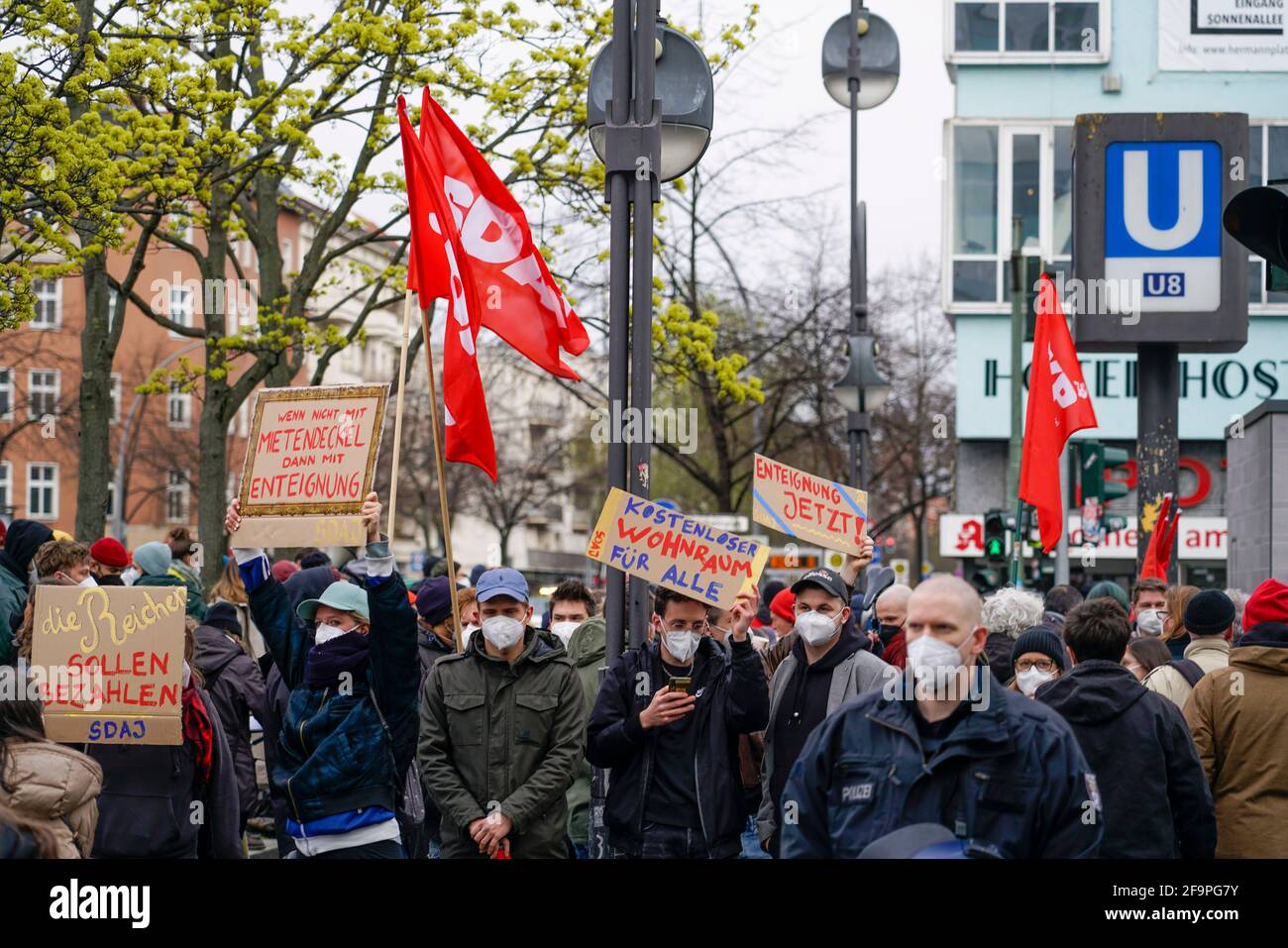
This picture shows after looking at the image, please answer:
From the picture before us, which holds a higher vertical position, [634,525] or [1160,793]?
[634,525]

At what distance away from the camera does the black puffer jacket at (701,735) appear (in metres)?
6.77

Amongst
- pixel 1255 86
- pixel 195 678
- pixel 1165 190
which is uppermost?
pixel 1255 86

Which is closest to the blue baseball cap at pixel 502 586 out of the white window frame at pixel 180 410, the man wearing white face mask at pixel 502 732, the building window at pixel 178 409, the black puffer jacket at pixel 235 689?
the man wearing white face mask at pixel 502 732

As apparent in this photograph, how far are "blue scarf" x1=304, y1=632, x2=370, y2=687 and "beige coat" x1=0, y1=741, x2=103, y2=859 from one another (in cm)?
151

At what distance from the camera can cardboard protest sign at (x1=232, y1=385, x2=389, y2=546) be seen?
7.24m

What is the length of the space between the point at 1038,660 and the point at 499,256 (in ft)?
11.0

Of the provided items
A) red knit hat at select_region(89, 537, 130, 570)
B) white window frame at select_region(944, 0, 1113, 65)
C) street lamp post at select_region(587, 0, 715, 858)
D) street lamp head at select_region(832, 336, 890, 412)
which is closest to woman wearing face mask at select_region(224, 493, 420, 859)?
street lamp post at select_region(587, 0, 715, 858)

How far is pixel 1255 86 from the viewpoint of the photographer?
1468 inches

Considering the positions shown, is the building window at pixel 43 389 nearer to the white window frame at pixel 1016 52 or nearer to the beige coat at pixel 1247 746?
the white window frame at pixel 1016 52
